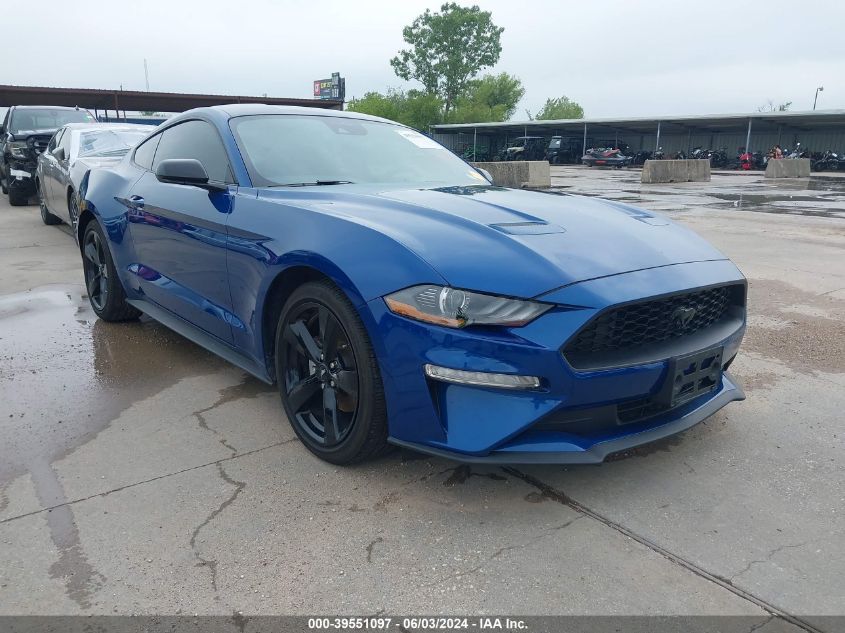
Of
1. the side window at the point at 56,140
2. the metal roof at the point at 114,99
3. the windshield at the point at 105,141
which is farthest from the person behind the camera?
the metal roof at the point at 114,99

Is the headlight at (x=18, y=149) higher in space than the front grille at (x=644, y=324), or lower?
higher

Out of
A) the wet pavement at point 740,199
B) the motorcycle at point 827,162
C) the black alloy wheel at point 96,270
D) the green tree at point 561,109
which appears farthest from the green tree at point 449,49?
the black alloy wheel at point 96,270

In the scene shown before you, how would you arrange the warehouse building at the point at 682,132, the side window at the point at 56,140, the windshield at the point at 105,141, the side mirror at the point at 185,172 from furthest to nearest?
1. the warehouse building at the point at 682,132
2. the side window at the point at 56,140
3. the windshield at the point at 105,141
4. the side mirror at the point at 185,172

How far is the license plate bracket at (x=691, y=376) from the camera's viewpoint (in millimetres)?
2365

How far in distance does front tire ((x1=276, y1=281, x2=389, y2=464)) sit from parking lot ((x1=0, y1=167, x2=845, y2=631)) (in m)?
0.14

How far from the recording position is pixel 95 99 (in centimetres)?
2797

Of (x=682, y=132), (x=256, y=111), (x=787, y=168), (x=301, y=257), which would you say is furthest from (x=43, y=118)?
(x=682, y=132)

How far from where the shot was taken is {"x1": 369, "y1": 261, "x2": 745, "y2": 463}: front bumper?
2.17 meters

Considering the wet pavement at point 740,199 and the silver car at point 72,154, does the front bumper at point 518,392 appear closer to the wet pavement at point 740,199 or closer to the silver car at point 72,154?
the silver car at point 72,154

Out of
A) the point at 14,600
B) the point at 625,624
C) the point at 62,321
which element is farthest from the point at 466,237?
the point at 62,321

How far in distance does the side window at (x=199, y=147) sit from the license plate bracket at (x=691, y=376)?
2.25m

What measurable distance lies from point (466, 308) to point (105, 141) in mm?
7896

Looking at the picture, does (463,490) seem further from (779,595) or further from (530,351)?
(779,595)

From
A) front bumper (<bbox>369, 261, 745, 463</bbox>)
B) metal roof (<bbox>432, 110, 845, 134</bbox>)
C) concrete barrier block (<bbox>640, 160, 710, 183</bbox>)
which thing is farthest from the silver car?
metal roof (<bbox>432, 110, 845, 134</bbox>)
